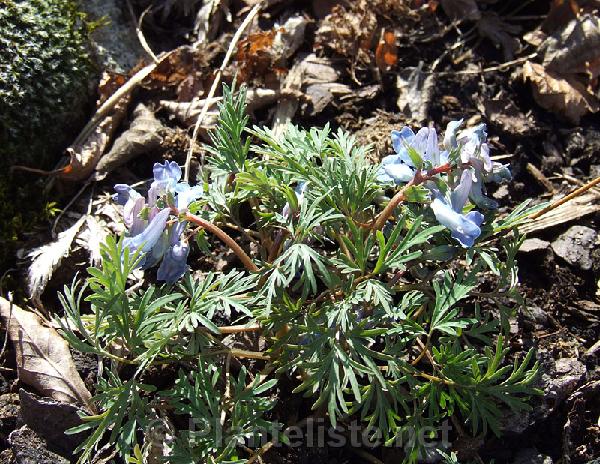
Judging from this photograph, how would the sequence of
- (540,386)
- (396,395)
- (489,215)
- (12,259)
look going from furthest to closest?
(12,259) < (540,386) < (489,215) < (396,395)

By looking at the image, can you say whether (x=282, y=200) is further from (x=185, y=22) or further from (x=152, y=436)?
(x=185, y=22)

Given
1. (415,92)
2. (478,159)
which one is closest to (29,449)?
(478,159)

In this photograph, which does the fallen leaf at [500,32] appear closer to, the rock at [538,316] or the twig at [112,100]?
the rock at [538,316]

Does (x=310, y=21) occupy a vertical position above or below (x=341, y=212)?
above

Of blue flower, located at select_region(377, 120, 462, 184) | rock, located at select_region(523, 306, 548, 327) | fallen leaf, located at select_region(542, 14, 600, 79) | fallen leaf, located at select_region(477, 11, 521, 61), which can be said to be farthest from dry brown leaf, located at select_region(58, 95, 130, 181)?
fallen leaf, located at select_region(542, 14, 600, 79)

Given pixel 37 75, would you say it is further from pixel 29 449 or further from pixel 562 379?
pixel 562 379

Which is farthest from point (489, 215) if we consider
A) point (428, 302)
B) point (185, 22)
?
point (185, 22)
